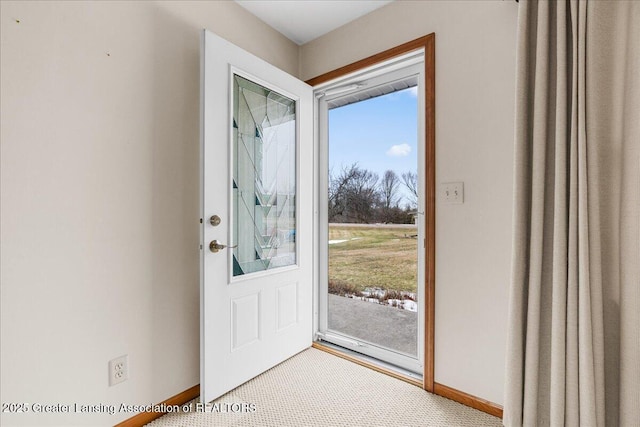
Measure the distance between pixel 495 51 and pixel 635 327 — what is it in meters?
1.34

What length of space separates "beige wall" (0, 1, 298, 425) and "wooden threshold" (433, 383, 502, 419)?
138 centimetres

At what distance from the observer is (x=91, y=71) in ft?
4.57

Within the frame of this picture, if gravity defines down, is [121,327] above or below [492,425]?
above

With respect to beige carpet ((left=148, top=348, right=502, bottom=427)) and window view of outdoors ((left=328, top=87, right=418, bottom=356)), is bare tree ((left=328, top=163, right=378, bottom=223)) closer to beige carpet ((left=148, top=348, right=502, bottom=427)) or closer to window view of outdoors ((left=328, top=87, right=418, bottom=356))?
window view of outdoors ((left=328, top=87, right=418, bottom=356))

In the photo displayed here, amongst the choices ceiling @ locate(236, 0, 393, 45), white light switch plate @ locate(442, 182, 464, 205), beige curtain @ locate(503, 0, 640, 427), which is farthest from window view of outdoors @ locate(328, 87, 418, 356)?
beige curtain @ locate(503, 0, 640, 427)

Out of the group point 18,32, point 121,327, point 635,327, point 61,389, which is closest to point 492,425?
→ point 635,327

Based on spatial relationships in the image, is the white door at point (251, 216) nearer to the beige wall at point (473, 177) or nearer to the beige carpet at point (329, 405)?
the beige carpet at point (329, 405)

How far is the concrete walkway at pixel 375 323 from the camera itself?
2131mm

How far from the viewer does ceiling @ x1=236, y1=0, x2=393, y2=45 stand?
1996 mm

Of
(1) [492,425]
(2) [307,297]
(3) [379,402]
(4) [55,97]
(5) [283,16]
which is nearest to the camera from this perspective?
(4) [55,97]

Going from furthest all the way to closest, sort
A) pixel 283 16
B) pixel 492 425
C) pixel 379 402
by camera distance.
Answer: pixel 283 16 < pixel 379 402 < pixel 492 425

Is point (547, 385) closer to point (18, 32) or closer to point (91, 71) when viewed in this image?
point (91, 71)

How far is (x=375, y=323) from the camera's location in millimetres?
2289

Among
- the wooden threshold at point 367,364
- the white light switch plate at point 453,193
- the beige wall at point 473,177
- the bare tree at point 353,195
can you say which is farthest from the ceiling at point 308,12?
the wooden threshold at point 367,364
